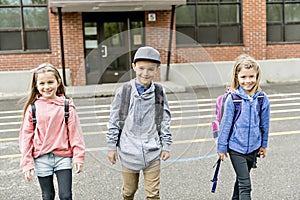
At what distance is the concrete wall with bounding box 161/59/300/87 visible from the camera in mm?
13711

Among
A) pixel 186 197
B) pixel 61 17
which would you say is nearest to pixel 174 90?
pixel 61 17

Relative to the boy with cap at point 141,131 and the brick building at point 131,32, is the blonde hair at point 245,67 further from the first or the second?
the brick building at point 131,32

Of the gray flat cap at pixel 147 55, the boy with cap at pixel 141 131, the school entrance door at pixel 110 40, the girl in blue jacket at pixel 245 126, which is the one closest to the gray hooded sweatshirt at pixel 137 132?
the boy with cap at pixel 141 131

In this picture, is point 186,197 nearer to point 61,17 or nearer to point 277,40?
point 61,17

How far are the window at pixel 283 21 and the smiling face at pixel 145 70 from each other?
13.2m

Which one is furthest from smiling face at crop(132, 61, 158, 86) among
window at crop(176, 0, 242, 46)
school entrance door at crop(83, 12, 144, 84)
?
window at crop(176, 0, 242, 46)

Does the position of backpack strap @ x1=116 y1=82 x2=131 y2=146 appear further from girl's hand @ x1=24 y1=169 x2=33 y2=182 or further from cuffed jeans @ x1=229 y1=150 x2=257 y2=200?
cuffed jeans @ x1=229 y1=150 x2=257 y2=200

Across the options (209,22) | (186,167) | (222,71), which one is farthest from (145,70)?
(209,22)

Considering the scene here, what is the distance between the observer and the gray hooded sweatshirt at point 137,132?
314 centimetres

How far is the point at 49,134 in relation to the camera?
3082mm

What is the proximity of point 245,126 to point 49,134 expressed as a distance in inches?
62.9

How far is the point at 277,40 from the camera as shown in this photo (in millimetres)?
15484

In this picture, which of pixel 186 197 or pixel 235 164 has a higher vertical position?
pixel 235 164

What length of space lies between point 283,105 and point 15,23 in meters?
8.94
